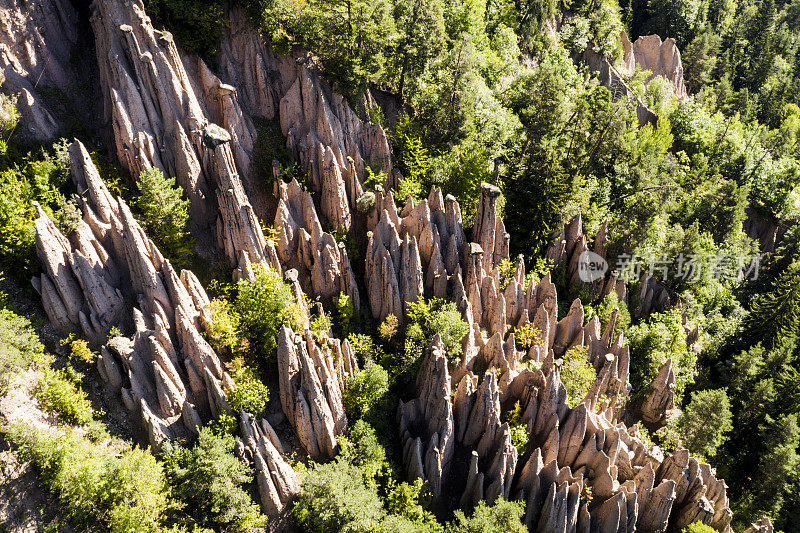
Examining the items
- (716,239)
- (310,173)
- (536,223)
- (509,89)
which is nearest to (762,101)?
(716,239)

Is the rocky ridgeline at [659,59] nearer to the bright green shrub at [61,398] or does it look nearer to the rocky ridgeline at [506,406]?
the rocky ridgeline at [506,406]

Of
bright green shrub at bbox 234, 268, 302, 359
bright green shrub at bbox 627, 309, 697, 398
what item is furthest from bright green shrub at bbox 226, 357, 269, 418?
bright green shrub at bbox 627, 309, 697, 398

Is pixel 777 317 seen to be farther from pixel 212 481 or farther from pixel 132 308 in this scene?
pixel 132 308

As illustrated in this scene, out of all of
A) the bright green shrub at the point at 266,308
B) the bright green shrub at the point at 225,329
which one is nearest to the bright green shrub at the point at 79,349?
the bright green shrub at the point at 225,329

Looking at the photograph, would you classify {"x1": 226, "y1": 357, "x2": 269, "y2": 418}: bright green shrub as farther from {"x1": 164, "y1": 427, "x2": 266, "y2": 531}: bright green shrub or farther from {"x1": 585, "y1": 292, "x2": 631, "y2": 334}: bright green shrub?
{"x1": 585, "y1": 292, "x2": 631, "y2": 334}: bright green shrub

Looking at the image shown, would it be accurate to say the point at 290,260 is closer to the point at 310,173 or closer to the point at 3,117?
the point at 310,173

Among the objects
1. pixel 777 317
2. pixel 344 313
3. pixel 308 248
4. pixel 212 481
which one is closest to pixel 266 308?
pixel 308 248
